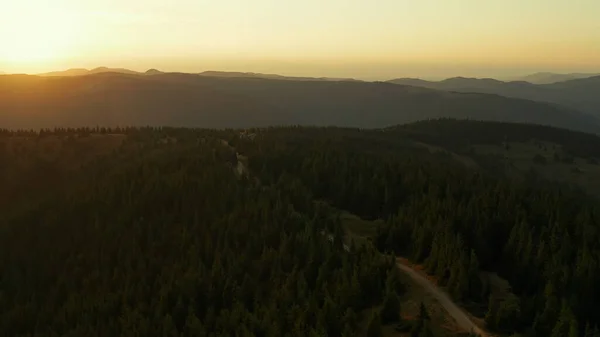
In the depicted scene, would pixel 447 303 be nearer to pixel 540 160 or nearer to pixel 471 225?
pixel 471 225

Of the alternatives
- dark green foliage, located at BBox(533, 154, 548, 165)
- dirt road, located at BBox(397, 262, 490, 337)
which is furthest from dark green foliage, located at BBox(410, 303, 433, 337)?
dark green foliage, located at BBox(533, 154, 548, 165)

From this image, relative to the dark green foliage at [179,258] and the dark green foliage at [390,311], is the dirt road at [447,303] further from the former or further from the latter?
the dark green foliage at [390,311]

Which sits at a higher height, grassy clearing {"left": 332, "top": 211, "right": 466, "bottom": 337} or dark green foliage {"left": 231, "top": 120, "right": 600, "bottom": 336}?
dark green foliage {"left": 231, "top": 120, "right": 600, "bottom": 336}

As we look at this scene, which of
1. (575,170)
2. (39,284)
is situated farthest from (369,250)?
(575,170)

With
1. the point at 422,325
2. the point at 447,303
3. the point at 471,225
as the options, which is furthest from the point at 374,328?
→ the point at 471,225

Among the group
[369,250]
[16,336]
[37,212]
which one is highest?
[369,250]

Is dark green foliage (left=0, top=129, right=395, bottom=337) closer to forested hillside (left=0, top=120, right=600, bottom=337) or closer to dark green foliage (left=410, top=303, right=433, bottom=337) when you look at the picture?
forested hillside (left=0, top=120, right=600, bottom=337)

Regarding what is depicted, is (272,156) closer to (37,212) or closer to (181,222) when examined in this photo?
(181,222)
